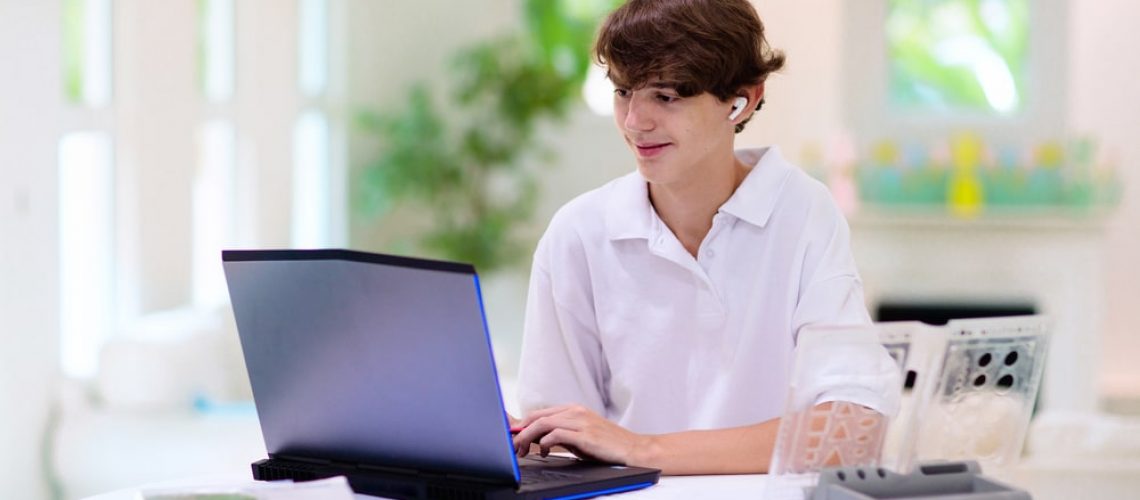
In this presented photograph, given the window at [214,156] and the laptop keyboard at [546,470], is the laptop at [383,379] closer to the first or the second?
the laptop keyboard at [546,470]

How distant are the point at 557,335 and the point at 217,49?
324 centimetres

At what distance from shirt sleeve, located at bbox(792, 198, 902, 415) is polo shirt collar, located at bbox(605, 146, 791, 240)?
7cm

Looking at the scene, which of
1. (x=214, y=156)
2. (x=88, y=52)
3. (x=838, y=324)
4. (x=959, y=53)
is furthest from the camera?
(x=959, y=53)

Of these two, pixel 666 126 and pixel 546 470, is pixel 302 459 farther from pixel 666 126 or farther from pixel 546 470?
pixel 666 126

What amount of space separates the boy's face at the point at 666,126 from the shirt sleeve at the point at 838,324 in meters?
0.18

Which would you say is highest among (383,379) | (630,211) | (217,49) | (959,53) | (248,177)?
(959,53)

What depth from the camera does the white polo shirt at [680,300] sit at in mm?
1907

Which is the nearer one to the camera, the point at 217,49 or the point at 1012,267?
the point at 217,49

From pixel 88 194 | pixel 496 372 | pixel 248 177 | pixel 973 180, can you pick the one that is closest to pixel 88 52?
pixel 88 194

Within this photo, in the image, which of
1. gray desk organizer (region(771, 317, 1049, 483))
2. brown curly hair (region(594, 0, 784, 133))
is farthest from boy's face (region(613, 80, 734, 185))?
gray desk organizer (region(771, 317, 1049, 483))

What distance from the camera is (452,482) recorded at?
149 cm

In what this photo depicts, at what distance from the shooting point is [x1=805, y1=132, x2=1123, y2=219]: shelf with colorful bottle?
20.6 ft

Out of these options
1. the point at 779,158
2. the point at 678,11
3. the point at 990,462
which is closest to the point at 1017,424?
the point at 990,462

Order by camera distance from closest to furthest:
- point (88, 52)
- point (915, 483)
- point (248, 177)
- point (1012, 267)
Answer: point (915, 483), point (88, 52), point (248, 177), point (1012, 267)
